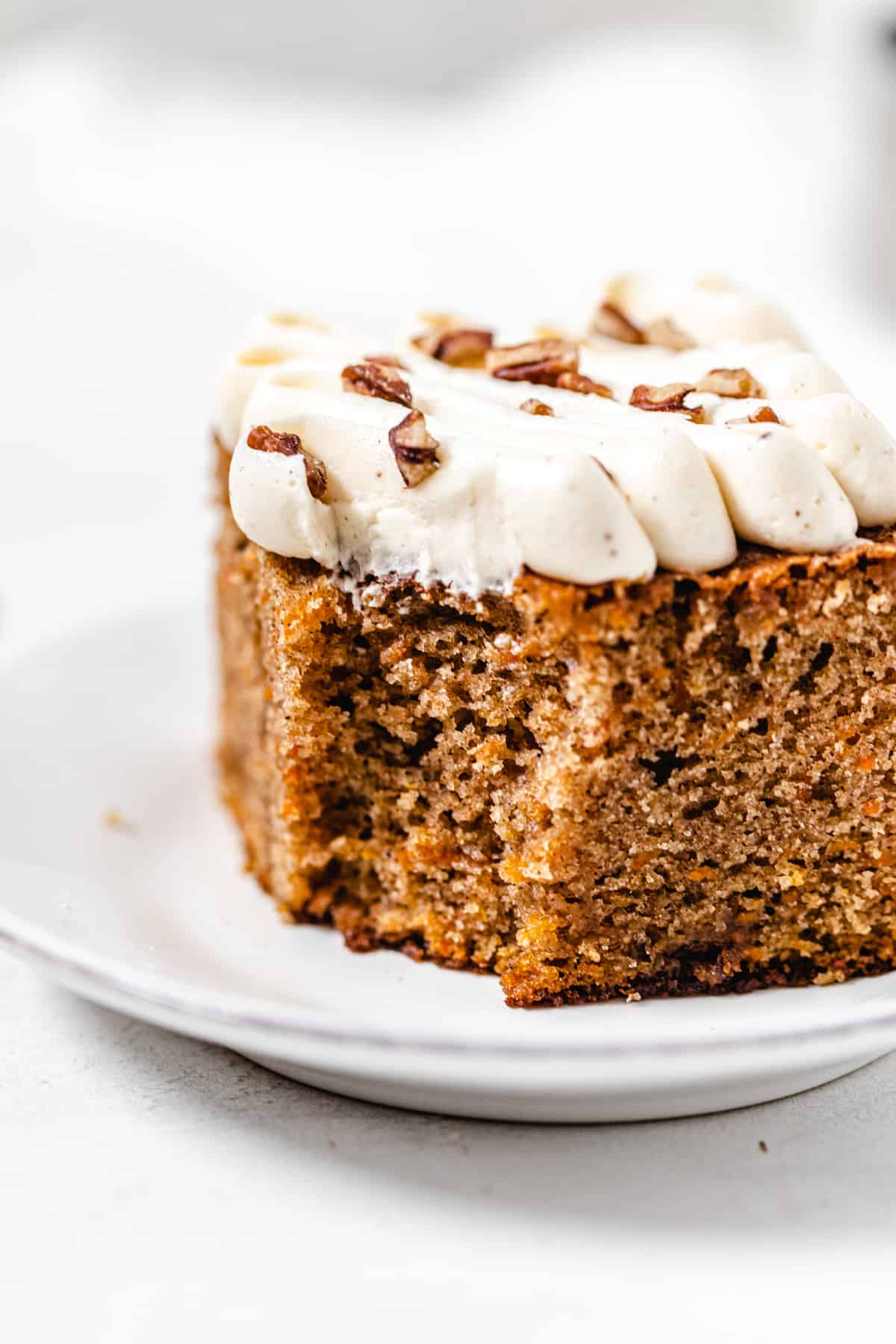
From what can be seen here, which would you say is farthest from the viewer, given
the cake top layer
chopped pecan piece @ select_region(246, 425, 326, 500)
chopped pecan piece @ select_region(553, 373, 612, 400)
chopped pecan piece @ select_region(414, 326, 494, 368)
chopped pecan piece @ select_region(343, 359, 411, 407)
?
chopped pecan piece @ select_region(414, 326, 494, 368)

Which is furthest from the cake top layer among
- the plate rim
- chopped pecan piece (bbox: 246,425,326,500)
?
the plate rim

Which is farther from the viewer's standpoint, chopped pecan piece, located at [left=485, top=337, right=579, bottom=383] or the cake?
chopped pecan piece, located at [left=485, top=337, right=579, bottom=383]

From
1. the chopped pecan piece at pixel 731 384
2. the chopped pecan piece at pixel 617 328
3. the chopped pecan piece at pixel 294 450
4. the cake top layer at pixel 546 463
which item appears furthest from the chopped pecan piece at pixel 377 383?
the chopped pecan piece at pixel 617 328

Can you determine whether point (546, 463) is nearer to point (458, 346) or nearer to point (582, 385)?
point (582, 385)

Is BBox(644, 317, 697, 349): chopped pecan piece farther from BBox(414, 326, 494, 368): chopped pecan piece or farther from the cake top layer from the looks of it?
BBox(414, 326, 494, 368): chopped pecan piece

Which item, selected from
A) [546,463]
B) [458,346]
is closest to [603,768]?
[546,463]

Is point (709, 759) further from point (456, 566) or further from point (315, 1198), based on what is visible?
point (315, 1198)
